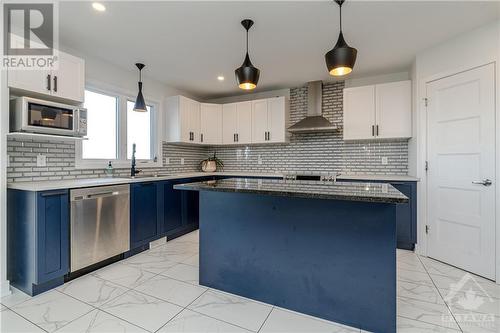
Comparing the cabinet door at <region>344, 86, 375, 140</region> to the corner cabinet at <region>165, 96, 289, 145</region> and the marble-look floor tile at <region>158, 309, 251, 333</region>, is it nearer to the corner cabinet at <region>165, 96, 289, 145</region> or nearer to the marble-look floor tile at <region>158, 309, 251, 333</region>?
the corner cabinet at <region>165, 96, 289, 145</region>

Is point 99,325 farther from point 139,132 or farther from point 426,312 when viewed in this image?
point 139,132

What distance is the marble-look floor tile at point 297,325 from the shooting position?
1687 mm

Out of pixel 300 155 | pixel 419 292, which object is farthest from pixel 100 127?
pixel 419 292

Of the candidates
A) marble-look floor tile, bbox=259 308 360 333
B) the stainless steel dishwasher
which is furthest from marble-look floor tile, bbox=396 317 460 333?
the stainless steel dishwasher

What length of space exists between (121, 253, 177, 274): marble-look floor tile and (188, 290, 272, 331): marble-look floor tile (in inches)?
32.1

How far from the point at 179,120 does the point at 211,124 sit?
76 cm

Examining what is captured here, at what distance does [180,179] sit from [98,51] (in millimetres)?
1951

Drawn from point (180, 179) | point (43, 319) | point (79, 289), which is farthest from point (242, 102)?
point (43, 319)

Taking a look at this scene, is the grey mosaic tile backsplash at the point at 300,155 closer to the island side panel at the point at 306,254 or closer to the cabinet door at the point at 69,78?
the cabinet door at the point at 69,78

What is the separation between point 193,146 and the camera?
5.05 m

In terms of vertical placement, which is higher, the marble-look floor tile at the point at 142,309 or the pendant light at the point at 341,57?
the pendant light at the point at 341,57

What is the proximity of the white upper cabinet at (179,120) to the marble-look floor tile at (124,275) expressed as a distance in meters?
2.20

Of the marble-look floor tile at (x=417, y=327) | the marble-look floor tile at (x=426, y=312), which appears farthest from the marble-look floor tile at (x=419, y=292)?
the marble-look floor tile at (x=417, y=327)

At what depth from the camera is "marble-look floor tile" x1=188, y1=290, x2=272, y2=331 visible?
1.79 meters
